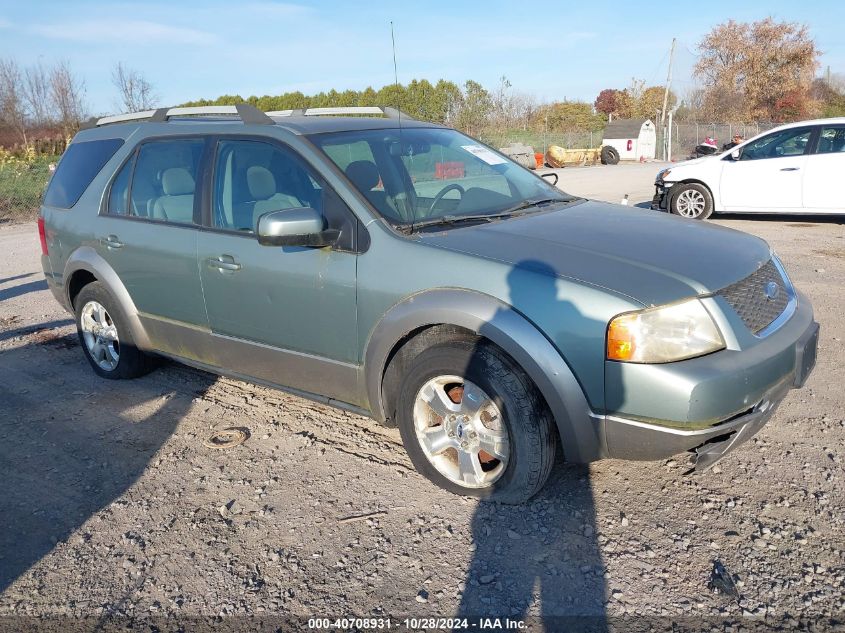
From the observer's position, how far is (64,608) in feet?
9.34

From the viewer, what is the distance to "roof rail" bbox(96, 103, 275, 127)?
4274 millimetres

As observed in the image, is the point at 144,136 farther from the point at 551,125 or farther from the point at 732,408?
the point at 551,125

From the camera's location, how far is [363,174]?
3.85 m

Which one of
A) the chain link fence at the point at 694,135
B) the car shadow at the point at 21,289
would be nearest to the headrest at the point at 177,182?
the car shadow at the point at 21,289

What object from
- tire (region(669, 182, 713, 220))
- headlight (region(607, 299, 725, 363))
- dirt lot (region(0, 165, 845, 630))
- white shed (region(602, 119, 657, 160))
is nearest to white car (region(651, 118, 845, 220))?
tire (region(669, 182, 713, 220))

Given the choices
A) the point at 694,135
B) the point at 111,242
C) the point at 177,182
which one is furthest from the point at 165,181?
the point at 694,135

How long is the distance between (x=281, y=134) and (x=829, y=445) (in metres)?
3.45

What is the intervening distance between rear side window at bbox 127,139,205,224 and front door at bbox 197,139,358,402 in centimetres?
25

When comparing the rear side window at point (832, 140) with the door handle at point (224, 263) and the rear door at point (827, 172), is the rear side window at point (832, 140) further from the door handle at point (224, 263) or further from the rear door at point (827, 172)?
the door handle at point (224, 263)

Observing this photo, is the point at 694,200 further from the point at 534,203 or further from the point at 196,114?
the point at 196,114

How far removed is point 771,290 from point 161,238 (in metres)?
3.53

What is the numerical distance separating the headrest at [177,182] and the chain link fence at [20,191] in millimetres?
15044

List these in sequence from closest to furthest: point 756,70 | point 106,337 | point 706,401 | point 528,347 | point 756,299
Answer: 1. point 706,401
2. point 528,347
3. point 756,299
4. point 106,337
5. point 756,70

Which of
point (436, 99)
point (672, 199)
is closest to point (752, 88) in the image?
point (436, 99)
